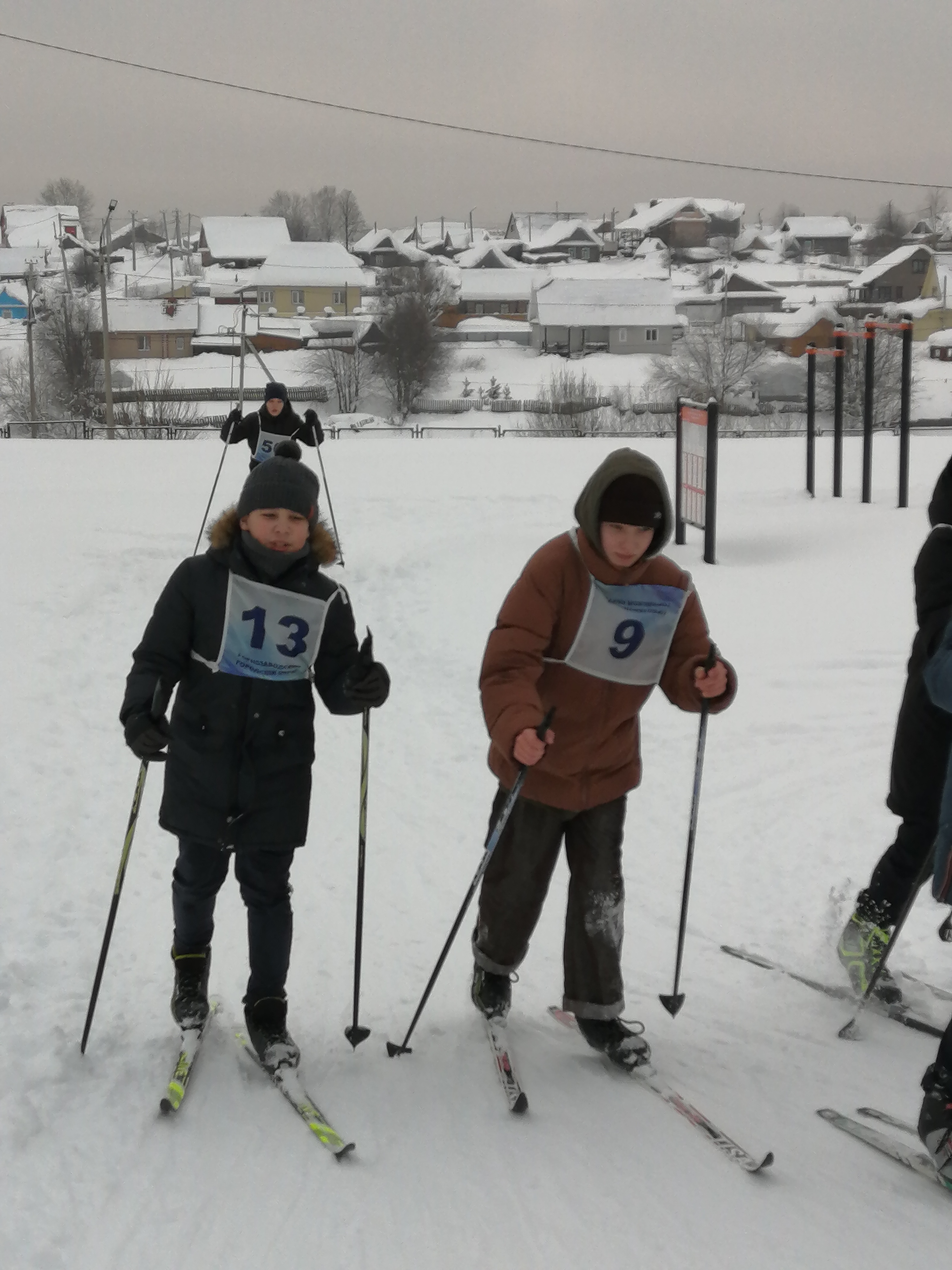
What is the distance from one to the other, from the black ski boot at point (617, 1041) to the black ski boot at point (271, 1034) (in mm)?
799

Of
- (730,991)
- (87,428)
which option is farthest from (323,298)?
(730,991)

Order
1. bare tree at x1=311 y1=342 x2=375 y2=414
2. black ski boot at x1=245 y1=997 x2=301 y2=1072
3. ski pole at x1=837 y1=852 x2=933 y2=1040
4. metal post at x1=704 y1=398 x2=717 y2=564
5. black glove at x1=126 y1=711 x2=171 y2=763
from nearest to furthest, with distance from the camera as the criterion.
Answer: black glove at x1=126 y1=711 x2=171 y2=763, black ski boot at x1=245 y1=997 x2=301 y2=1072, ski pole at x1=837 y1=852 x2=933 y2=1040, metal post at x1=704 y1=398 x2=717 y2=564, bare tree at x1=311 y1=342 x2=375 y2=414

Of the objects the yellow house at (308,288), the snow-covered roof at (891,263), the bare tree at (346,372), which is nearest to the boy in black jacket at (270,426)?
the bare tree at (346,372)

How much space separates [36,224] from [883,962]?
117 meters

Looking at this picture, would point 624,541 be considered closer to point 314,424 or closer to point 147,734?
point 147,734

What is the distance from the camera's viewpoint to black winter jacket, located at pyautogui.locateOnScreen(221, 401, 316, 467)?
9227 millimetres

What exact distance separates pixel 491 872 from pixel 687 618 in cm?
88

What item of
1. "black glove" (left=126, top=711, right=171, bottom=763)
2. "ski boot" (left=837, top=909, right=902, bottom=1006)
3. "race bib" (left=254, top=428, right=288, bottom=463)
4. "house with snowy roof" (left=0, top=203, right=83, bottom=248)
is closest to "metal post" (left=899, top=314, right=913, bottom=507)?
"race bib" (left=254, top=428, right=288, bottom=463)

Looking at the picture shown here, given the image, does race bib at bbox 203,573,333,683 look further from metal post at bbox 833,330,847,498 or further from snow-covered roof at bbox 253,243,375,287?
snow-covered roof at bbox 253,243,375,287

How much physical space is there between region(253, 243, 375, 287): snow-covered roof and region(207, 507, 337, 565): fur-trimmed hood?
75284 mm

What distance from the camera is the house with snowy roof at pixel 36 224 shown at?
101125 mm

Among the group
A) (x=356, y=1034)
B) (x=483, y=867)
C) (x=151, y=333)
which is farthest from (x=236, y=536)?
(x=151, y=333)

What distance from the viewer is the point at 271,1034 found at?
3096 mm

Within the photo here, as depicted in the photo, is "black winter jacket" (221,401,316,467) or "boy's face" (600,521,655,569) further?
"black winter jacket" (221,401,316,467)
